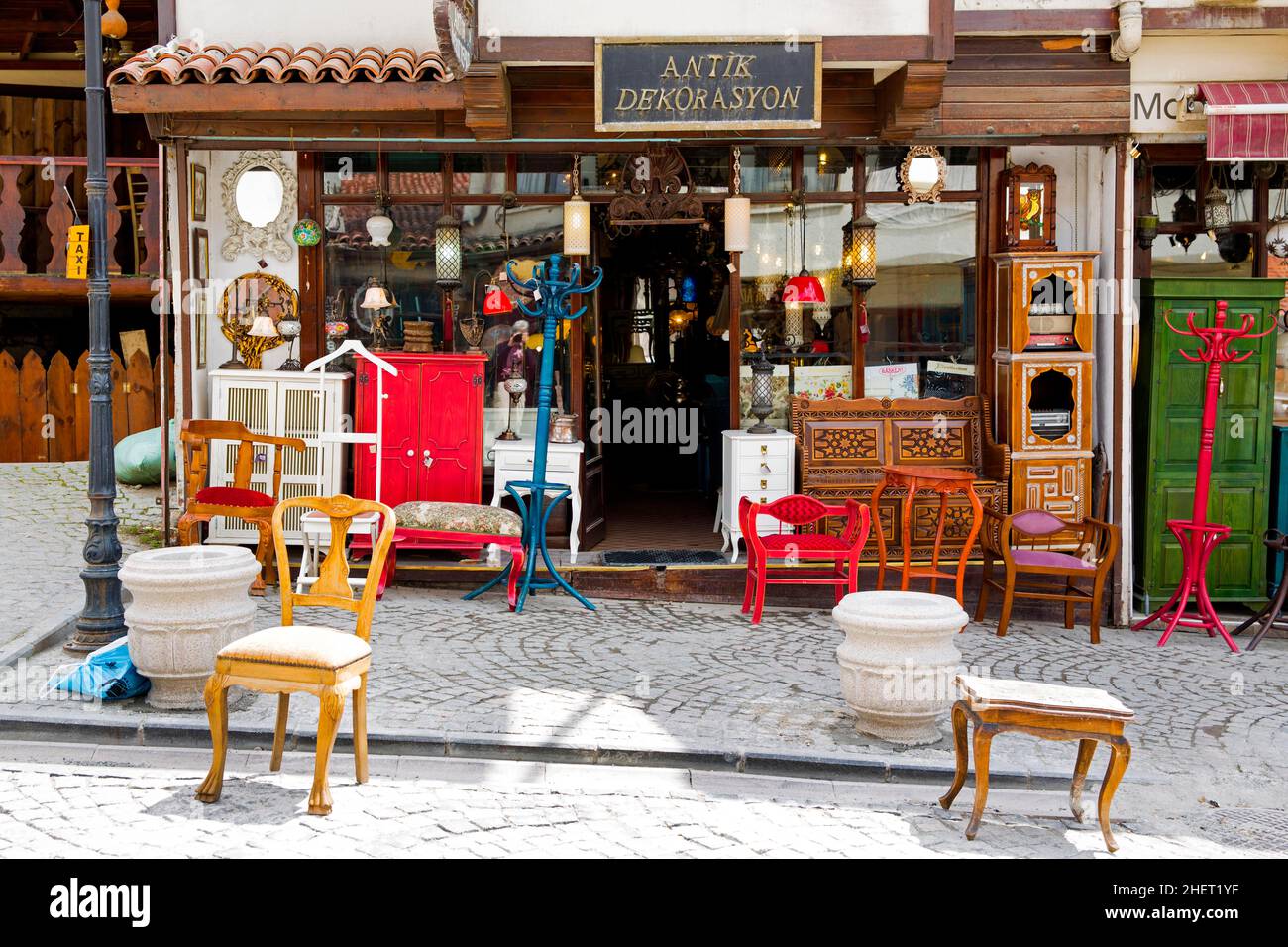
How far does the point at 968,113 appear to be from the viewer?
397 inches

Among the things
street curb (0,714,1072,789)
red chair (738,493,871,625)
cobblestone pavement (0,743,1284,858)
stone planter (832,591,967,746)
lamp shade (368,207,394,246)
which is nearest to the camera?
cobblestone pavement (0,743,1284,858)

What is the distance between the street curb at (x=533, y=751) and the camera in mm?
6609

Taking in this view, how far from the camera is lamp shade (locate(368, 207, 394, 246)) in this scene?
1079 cm

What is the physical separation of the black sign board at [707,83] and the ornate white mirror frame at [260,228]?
3.01m

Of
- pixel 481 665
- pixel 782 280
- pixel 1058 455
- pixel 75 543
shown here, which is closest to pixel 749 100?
pixel 782 280

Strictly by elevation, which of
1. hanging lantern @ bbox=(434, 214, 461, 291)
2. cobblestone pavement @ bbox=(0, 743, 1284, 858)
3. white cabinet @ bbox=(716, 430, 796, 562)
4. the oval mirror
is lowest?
cobblestone pavement @ bbox=(0, 743, 1284, 858)

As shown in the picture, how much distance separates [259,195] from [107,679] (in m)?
4.99

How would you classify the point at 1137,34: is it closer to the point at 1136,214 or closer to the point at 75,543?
the point at 1136,214

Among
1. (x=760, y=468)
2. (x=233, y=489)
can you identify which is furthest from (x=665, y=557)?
(x=233, y=489)

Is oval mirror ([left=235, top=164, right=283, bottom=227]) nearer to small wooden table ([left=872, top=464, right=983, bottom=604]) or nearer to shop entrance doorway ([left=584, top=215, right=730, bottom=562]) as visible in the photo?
shop entrance doorway ([left=584, top=215, right=730, bottom=562])

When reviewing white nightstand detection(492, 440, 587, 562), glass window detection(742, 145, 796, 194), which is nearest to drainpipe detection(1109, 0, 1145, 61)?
glass window detection(742, 145, 796, 194)

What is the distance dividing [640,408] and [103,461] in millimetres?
8868

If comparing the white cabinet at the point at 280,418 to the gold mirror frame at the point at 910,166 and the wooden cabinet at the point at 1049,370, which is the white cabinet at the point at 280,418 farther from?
the wooden cabinet at the point at 1049,370

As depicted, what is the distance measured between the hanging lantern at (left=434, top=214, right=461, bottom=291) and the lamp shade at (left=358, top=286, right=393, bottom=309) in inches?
18.3
